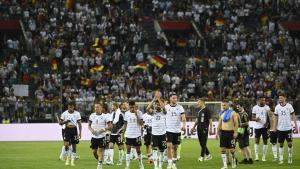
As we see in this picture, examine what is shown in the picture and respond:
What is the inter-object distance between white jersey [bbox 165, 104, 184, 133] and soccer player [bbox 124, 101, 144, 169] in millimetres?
1394

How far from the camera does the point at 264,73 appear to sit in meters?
59.6

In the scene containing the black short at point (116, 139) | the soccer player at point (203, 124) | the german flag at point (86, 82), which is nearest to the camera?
the black short at point (116, 139)

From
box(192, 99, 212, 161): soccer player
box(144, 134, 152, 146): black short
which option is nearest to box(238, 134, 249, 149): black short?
box(192, 99, 212, 161): soccer player

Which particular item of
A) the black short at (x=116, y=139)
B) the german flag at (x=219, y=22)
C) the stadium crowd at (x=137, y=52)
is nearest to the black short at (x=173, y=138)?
the black short at (x=116, y=139)

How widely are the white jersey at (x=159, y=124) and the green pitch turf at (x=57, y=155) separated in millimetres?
2755

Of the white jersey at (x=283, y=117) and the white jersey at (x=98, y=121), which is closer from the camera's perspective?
the white jersey at (x=98, y=121)

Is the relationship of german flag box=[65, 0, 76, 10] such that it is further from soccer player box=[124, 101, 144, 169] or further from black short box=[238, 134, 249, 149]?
soccer player box=[124, 101, 144, 169]

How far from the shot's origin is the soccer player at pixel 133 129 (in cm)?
2627

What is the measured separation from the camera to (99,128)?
27.6 m

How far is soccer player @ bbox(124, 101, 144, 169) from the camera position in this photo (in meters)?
26.3

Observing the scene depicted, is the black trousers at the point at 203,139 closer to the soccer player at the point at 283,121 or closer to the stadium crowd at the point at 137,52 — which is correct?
the soccer player at the point at 283,121

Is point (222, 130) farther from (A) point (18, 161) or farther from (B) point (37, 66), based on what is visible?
(B) point (37, 66)

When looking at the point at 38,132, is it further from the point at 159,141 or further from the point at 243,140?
the point at 159,141

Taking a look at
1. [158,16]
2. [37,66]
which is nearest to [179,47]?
[158,16]
